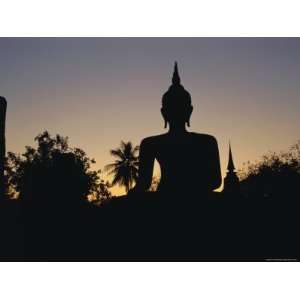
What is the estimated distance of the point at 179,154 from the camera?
30.0 feet

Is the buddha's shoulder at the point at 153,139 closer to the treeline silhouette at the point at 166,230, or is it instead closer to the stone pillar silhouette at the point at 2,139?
the treeline silhouette at the point at 166,230

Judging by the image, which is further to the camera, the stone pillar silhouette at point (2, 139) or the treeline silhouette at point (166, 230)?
the stone pillar silhouette at point (2, 139)

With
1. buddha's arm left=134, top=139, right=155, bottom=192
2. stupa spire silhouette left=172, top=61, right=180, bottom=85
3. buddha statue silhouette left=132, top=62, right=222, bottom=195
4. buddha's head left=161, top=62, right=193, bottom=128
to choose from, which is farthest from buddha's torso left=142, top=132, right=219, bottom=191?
stupa spire silhouette left=172, top=61, right=180, bottom=85

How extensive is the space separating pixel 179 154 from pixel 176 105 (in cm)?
85

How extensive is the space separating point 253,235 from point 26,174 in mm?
9188

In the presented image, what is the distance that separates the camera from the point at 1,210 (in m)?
9.70

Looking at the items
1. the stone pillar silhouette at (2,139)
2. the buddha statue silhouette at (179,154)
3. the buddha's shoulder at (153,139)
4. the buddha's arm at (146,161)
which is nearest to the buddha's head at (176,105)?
the buddha statue silhouette at (179,154)

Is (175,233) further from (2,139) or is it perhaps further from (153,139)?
(2,139)

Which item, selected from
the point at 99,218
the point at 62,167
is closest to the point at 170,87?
the point at 99,218

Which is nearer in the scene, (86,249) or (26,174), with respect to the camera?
(86,249)

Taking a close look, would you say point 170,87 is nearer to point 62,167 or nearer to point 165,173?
point 165,173

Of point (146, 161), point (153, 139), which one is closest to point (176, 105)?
point (153, 139)

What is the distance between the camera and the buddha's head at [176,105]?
9219 mm

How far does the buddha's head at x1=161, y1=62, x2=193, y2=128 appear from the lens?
30.2 feet
